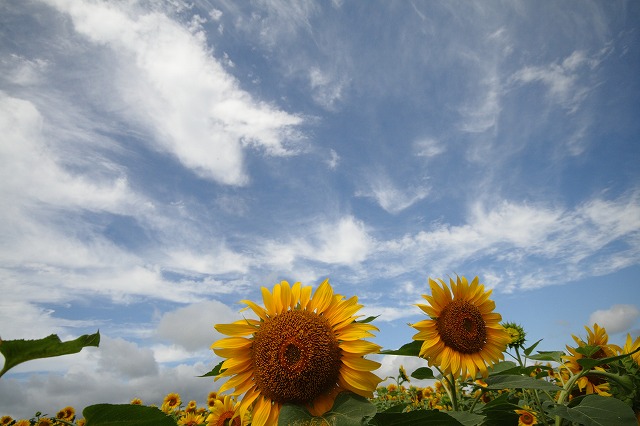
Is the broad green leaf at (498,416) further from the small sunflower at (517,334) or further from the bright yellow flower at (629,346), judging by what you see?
the small sunflower at (517,334)

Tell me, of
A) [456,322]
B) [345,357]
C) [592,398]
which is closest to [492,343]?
[456,322]

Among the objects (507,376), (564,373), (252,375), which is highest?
(564,373)

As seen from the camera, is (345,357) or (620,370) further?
(620,370)

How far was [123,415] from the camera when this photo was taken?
185cm

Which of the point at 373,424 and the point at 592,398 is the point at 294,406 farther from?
the point at 592,398

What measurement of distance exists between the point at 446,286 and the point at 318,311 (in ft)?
6.91

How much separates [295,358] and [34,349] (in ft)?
3.70

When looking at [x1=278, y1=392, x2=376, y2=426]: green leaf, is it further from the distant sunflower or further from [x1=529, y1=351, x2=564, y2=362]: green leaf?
the distant sunflower

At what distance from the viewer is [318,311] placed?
2424 mm

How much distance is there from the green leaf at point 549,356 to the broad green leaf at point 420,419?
2464 millimetres

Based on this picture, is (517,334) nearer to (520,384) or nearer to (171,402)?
(520,384)

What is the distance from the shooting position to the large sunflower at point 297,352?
7.07 ft

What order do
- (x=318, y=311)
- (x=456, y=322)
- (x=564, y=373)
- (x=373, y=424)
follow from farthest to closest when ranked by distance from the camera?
(x=564, y=373) → (x=456, y=322) → (x=318, y=311) → (x=373, y=424)

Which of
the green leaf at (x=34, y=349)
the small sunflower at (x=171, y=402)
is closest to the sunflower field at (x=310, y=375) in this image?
the green leaf at (x=34, y=349)
